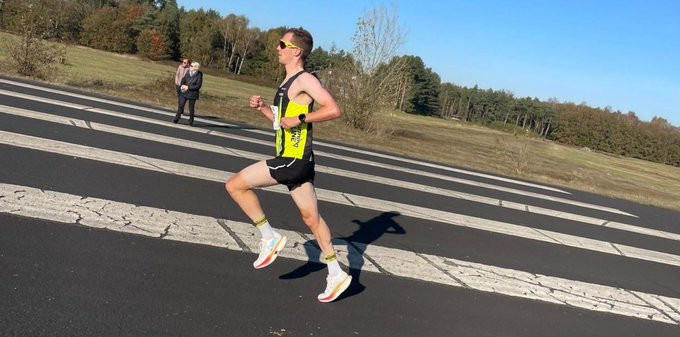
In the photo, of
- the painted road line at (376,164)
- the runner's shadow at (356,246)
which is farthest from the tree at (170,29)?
the runner's shadow at (356,246)

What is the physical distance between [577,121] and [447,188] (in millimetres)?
98391

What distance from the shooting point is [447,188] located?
12.7 m

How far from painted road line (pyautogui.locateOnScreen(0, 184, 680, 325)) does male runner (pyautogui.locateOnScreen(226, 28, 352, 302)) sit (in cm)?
98

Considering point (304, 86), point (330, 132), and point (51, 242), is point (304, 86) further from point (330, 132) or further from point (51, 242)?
point (330, 132)

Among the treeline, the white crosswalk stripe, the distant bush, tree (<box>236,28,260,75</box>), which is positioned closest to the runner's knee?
the white crosswalk stripe

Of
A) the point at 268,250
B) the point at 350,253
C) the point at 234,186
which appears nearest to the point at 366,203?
the point at 350,253

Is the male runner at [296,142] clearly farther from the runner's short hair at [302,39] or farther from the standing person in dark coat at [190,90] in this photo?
the standing person in dark coat at [190,90]

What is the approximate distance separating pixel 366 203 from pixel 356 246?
2.61 metres

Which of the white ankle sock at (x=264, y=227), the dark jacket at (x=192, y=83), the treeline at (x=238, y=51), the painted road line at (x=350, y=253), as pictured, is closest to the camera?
the white ankle sock at (x=264, y=227)

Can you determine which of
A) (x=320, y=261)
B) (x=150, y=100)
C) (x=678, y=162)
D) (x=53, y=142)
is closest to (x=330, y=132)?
(x=150, y=100)

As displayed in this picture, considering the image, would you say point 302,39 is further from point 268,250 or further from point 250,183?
point 268,250

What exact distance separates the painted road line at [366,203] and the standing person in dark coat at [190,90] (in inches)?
248

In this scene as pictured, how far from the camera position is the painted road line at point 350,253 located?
549 centimetres

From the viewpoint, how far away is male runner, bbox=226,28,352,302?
4.39 m
